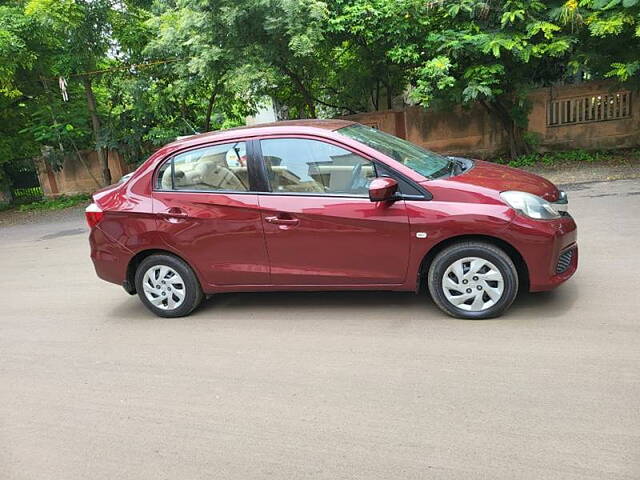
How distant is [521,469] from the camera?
2.79 meters

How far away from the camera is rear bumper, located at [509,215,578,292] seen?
4234mm

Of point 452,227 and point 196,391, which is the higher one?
point 452,227

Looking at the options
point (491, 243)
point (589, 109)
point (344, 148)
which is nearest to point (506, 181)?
point (491, 243)

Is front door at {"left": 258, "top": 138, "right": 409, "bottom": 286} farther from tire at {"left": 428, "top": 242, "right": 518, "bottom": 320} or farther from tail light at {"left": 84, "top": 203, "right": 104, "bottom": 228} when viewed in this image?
tail light at {"left": 84, "top": 203, "right": 104, "bottom": 228}

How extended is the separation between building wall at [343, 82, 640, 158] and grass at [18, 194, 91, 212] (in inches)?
307

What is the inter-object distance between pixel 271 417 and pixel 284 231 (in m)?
1.72

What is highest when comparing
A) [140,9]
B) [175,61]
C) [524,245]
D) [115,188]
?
[140,9]

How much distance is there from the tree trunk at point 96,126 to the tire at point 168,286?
35.1ft

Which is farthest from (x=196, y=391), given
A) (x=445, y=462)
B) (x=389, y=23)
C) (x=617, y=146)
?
(x=617, y=146)

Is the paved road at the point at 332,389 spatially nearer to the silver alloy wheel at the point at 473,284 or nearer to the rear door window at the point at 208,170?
the silver alloy wheel at the point at 473,284

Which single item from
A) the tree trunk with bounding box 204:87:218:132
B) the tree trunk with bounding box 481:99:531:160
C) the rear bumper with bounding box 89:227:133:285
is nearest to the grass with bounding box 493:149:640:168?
the tree trunk with bounding box 481:99:531:160

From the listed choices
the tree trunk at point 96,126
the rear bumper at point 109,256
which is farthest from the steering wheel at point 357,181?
the tree trunk at point 96,126

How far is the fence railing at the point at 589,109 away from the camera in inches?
506

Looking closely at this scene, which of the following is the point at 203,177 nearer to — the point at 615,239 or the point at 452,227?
the point at 452,227
